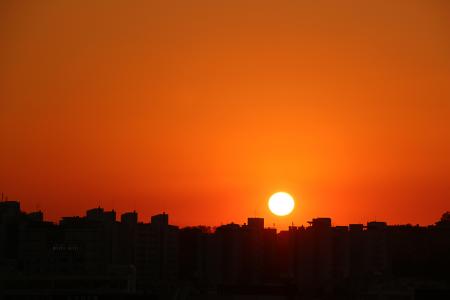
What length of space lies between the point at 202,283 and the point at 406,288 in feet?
122

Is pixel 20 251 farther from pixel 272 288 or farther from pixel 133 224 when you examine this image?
pixel 272 288

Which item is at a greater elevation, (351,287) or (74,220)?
(74,220)

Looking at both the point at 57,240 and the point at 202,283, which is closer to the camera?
the point at 202,283

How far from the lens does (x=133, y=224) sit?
194125 millimetres

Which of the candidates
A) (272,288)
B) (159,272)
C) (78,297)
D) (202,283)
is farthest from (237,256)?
(78,297)

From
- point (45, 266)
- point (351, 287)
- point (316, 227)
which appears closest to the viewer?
point (45, 266)

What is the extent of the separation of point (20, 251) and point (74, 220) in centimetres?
1159

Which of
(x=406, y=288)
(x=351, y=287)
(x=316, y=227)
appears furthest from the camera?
(x=316, y=227)

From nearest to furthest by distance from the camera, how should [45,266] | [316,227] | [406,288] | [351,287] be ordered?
[45,266], [406,288], [351,287], [316,227]

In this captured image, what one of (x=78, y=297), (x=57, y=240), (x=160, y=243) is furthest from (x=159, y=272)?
(x=78, y=297)

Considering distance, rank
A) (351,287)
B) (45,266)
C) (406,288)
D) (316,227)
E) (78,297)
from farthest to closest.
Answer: (316,227), (351,287), (406,288), (45,266), (78,297)

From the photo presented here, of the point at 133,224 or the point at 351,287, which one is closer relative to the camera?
the point at 351,287

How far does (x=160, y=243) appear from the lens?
19462 centimetres

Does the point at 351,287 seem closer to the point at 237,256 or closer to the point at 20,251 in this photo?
the point at 237,256
